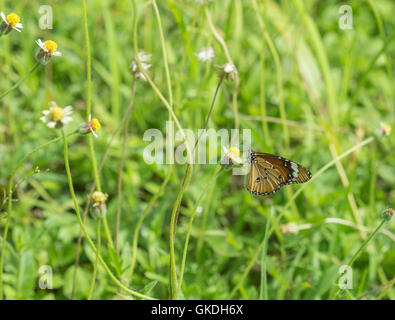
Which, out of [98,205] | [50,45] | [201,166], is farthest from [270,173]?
[50,45]

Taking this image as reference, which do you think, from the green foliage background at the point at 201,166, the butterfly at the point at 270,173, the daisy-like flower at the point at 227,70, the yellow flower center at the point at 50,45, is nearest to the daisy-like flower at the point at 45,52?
the yellow flower center at the point at 50,45

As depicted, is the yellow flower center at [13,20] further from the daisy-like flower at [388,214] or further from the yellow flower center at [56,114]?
the daisy-like flower at [388,214]

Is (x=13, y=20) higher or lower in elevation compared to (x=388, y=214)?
higher

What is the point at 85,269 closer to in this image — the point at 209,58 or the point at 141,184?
the point at 141,184

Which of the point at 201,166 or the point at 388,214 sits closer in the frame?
the point at 388,214

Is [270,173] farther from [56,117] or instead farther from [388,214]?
[56,117]

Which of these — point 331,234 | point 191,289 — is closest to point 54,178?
point 191,289
